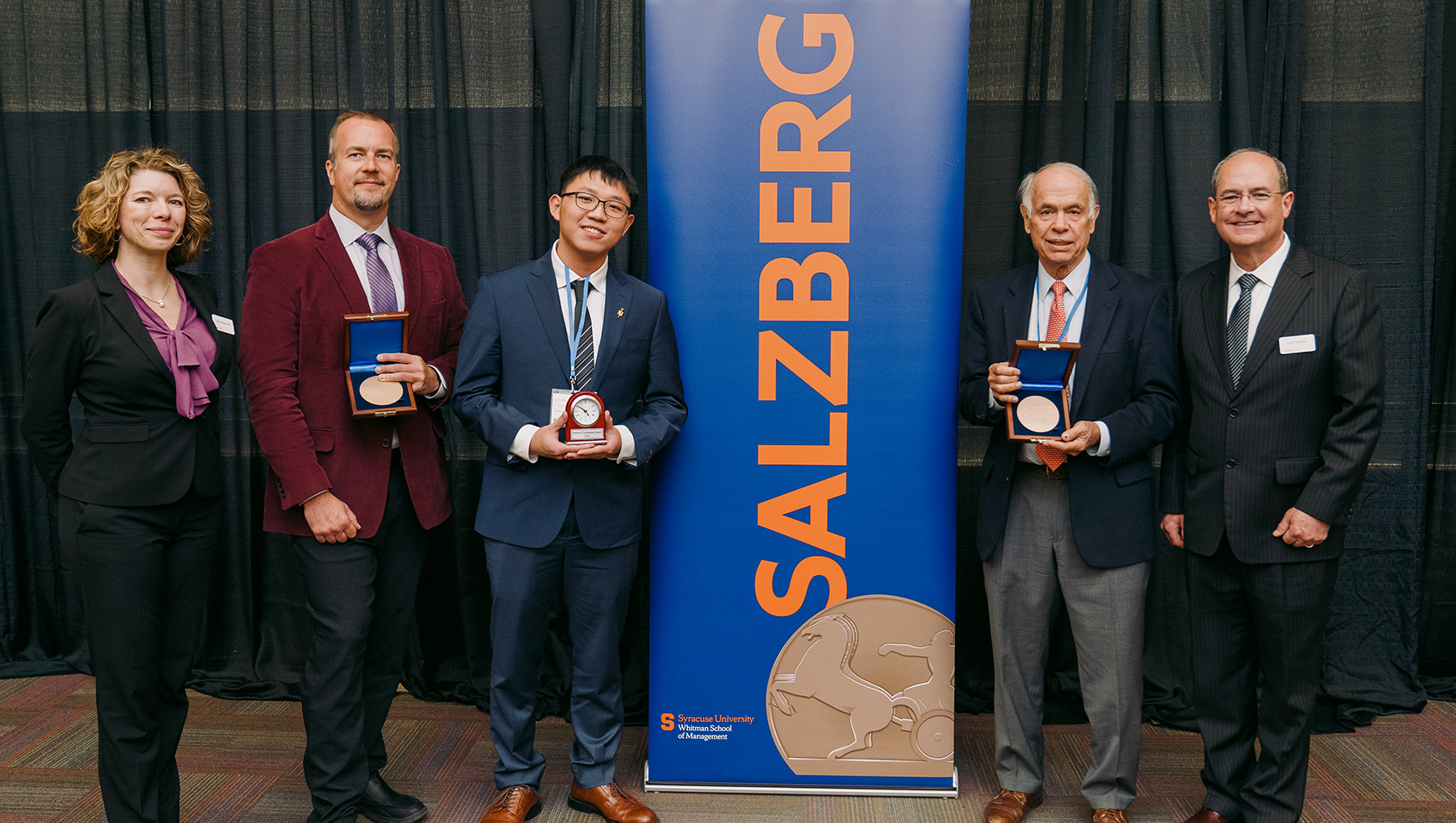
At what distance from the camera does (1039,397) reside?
235 centimetres

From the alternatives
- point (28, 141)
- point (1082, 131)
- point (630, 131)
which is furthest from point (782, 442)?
point (28, 141)

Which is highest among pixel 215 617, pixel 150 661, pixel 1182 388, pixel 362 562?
pixel 1182 388

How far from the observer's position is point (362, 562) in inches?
96.4

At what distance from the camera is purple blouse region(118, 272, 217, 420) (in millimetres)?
2264

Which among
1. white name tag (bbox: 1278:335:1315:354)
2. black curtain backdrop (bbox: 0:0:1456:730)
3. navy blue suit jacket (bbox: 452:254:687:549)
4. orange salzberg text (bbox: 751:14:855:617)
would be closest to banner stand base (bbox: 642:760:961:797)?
orange salzberg text (bbox: 751:14:855:617)

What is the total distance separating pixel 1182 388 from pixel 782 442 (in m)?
1.16

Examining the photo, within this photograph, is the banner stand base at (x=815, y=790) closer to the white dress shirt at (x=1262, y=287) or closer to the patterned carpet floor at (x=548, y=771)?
the patterned carpet floor at (x=548, y=771)

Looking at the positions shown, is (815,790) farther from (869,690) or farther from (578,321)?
(578,321)

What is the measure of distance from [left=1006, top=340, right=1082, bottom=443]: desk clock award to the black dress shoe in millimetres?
2012

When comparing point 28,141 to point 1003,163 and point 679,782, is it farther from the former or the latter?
point 1003,163

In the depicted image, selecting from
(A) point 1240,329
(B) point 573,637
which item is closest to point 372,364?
(B) point 573,637

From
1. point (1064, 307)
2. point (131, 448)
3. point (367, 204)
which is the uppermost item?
point (367, 204)

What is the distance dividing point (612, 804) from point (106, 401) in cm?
172

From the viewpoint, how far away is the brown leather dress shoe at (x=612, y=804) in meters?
2.57
